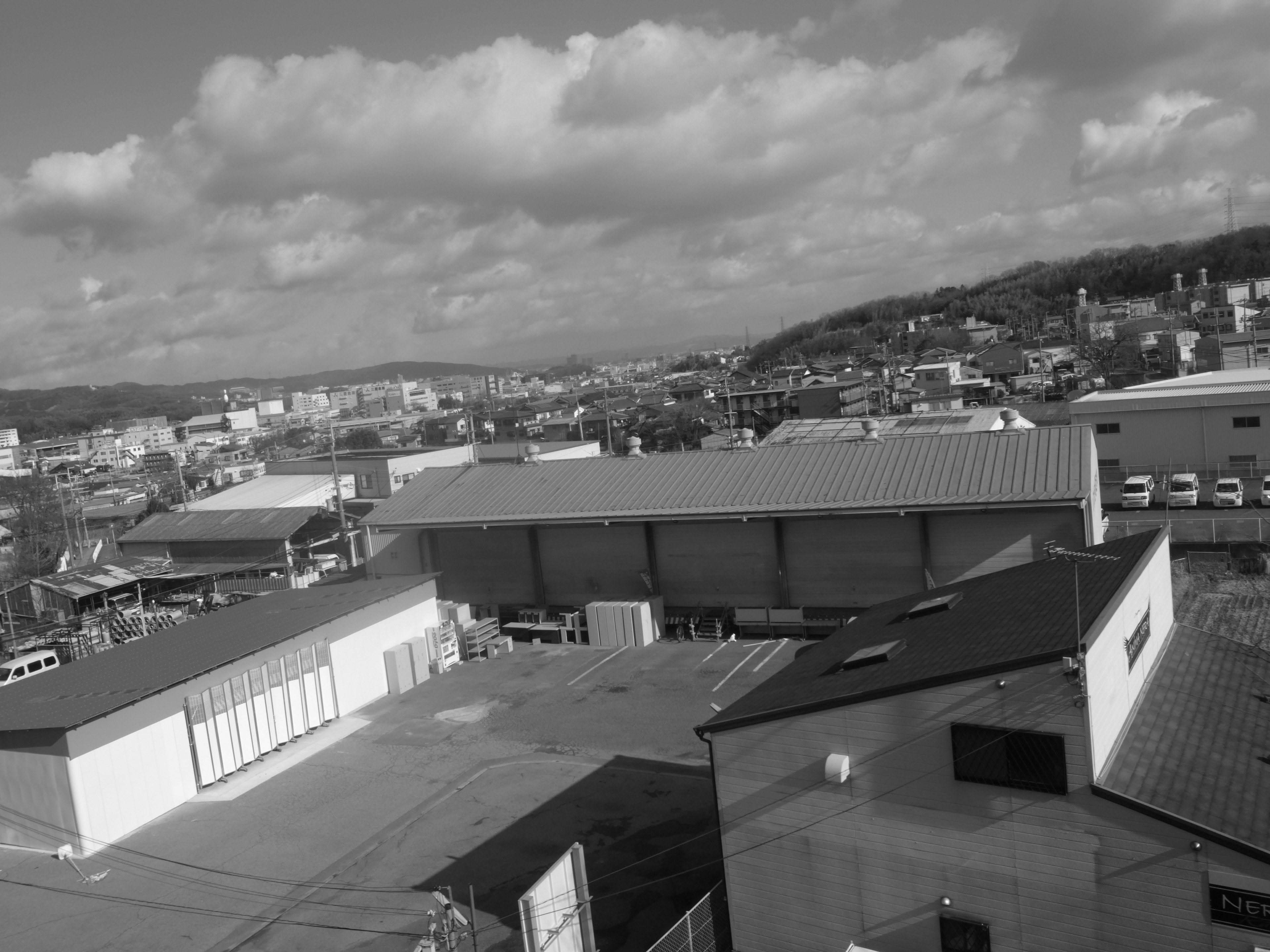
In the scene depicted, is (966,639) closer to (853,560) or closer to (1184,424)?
(853,560)

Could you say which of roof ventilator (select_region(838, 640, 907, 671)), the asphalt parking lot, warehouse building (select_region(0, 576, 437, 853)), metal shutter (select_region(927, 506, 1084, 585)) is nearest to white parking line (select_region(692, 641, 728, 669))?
the asphalt parking lot

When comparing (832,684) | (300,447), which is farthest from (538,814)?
(300,447)

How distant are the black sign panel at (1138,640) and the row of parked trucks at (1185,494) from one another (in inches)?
776

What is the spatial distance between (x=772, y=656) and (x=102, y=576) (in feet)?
67.4

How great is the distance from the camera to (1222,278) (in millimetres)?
115375

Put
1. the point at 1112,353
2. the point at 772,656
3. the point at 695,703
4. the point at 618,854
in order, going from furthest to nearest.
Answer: the point at 1112,353, the point at 772,656, the point at 695,703, the point at 618,854

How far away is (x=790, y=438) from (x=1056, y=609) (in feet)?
64.6

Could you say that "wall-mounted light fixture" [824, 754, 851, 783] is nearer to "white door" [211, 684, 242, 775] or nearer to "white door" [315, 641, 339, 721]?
"white door" [211, 684, 242, 775]

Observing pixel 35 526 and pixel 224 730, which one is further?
pixel 35 526

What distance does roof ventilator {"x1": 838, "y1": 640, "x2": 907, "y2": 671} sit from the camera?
8.94m

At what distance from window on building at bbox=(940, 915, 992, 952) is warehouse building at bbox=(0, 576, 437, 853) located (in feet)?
35.1

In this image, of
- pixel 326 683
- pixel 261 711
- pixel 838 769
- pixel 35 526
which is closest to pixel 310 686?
pixel 326 683

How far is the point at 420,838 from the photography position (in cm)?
1167

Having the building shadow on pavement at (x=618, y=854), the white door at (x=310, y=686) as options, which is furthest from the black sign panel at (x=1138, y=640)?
the white door at (x=310, y=686)
